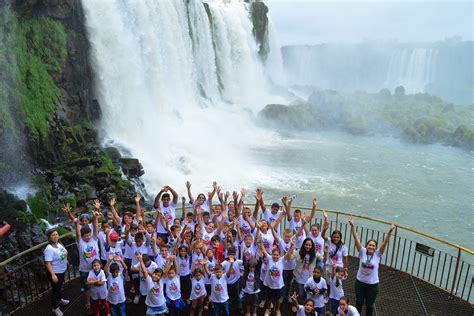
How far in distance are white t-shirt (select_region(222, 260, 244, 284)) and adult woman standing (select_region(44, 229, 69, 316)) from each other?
106 inches

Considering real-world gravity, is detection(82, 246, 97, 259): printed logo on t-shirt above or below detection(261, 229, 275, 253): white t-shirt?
above

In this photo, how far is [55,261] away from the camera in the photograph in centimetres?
667

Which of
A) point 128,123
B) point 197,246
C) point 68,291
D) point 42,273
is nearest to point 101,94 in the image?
point 128,123

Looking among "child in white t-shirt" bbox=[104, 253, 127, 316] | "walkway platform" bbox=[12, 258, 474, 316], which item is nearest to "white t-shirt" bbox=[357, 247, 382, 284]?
"walkway platform" bbox=[12, 258, 474, 316]

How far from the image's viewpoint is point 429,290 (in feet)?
27.9

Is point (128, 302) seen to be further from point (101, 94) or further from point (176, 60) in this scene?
point (176, 60)

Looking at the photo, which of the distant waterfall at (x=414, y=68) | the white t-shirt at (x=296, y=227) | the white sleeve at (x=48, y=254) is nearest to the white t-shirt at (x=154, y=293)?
the white sleeve at (x=48, y=254)

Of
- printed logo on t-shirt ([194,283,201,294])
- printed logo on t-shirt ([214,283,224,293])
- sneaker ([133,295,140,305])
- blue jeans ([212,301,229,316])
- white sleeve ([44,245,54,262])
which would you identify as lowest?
sneaker ([133,295,140,305])

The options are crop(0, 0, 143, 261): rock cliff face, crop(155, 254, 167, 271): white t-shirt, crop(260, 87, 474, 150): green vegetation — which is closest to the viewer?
crop(155, 254, 167, 271): white t-shirt

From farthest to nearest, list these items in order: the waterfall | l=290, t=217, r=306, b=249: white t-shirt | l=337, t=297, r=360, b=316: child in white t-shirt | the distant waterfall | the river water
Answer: the distant waterfall, the waterfall, the river water, l=290, t=217, r=306, b=249: white t-shirt, l=337, t=297, r=360, b=316: child in white t-shirt

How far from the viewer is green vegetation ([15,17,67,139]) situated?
53.8 feet

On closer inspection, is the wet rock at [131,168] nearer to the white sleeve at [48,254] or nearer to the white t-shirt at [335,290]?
the white sleeve at [48,254]

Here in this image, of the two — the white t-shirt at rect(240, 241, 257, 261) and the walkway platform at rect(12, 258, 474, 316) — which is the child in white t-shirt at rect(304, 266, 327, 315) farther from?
the walkway platform at rect(12, 258, 474, 316)

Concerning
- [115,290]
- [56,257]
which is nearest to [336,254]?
[115,290]
